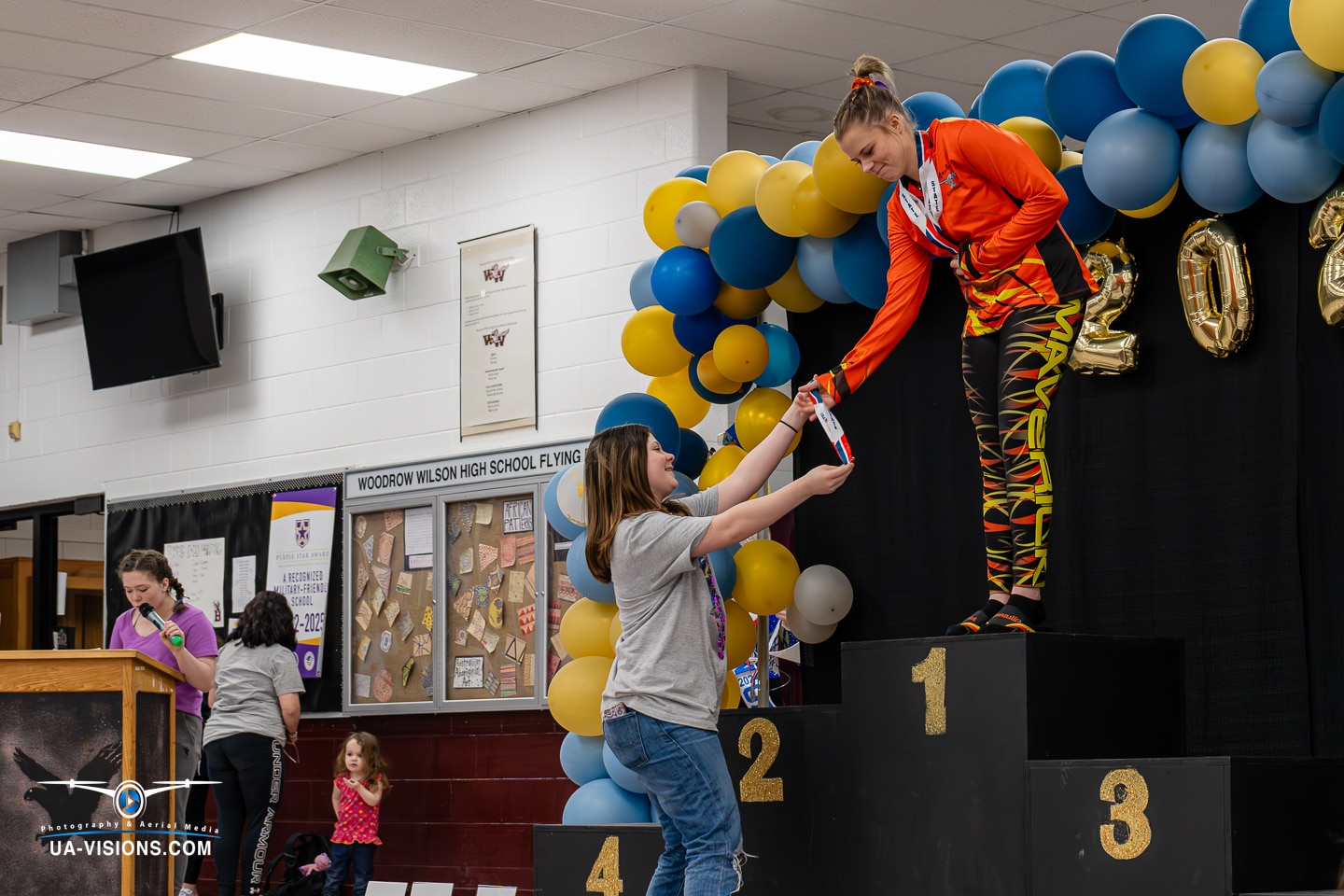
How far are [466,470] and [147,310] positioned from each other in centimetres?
228

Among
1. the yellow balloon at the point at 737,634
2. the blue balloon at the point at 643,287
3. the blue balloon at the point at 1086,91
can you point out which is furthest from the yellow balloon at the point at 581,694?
the blue balloon at the point at 1086,91

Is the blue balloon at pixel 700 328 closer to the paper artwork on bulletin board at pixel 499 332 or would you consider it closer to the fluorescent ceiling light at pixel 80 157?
the paper artwork on bulletin board at pixel 499 332

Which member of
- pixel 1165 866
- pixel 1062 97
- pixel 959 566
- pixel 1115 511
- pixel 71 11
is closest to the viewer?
pixel 1165 866

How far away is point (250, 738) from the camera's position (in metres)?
6.40

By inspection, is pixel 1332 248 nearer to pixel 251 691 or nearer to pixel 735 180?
pixel 735 180

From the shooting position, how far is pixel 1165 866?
3.18 m

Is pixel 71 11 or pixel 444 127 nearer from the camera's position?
pixel 71 11

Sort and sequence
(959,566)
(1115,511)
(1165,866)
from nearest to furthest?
(1165,866) < (1115,511) < (959,566)

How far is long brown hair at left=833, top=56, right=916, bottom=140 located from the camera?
3.79 meters

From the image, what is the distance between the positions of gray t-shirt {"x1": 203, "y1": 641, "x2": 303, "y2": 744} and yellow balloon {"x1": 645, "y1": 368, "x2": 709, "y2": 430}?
2.26m

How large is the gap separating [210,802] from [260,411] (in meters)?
1.96

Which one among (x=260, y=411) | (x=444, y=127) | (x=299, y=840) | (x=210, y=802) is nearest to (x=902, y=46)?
(x=444, y=127)

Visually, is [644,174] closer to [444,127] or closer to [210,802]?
[444,127]

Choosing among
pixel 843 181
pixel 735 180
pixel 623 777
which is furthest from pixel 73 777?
pixel 843 181
